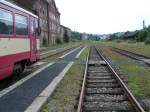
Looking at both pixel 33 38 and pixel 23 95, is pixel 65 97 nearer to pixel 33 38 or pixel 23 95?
pixel 23 95

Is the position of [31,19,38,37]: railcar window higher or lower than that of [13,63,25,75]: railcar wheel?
higher

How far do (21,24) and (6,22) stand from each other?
2293mm

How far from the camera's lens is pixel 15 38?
13617 mm

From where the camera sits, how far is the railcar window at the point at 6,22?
12005 millimetres

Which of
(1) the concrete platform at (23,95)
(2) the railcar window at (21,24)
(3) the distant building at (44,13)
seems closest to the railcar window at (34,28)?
(2) the railcar window at (21,24)

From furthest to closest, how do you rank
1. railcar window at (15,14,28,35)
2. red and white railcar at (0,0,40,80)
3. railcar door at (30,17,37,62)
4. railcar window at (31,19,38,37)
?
railcar window at (31,19,38,37) → railcar door at (30,17,37,62) → railcar window at (15,14,28,35) → red and white railcar at (0,0,40,80)

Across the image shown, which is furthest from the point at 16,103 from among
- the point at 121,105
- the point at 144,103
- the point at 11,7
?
the point at 11,7

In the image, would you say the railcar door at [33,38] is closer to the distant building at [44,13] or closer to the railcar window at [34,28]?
the railcar window at [34,28]

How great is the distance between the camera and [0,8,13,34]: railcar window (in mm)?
12005

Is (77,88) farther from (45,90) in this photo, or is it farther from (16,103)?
(16,103)

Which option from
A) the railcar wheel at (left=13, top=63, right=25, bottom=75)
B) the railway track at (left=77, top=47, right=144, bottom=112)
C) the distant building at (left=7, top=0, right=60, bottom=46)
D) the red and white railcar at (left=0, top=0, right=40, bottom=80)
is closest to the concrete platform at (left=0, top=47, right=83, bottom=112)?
the railcar wheel at (left=13, top=63, right=25, bottom=75)

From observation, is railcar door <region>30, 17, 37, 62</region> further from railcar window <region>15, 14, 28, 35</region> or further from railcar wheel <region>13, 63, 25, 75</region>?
railcar wheel <region>13, 63, 25, 75</region>

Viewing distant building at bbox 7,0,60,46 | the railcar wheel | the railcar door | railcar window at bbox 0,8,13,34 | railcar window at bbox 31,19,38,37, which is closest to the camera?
railcar window at bbox 0,8,13,34

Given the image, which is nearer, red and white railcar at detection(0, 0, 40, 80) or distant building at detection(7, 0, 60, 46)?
red and white railcar at detection(0, 0, 40, 80)
